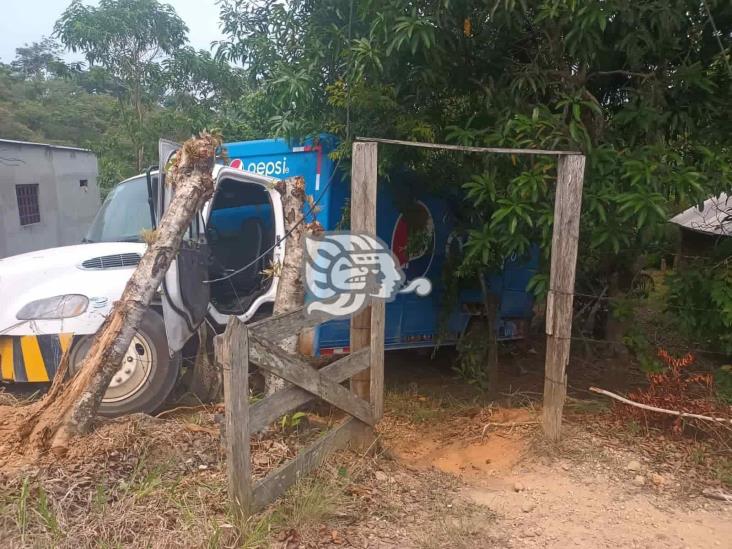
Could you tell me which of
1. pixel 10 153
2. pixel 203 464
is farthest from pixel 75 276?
pixel 10 153

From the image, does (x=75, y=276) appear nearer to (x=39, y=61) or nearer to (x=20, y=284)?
(x=20, y=284)

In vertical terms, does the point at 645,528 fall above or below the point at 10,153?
below

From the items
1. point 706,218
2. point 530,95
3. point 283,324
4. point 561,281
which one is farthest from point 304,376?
point 706,218

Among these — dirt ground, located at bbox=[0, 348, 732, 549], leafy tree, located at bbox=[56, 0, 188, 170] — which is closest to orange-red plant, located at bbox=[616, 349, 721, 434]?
dirt ground, located at bbox=[0, 348, 732, 549]

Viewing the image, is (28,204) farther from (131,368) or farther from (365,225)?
(365,225)

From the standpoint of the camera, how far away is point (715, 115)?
443 cm

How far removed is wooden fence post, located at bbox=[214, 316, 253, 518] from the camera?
9.61ft

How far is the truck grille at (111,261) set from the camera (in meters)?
4.84

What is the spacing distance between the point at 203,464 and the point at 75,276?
6.95 ft

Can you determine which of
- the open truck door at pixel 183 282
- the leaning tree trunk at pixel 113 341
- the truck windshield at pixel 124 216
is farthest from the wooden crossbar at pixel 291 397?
the truck windshield at pixel 124 216

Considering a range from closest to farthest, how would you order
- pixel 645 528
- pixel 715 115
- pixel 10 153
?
pixel 645 528 → pixel 715 115 → pixel 10 153

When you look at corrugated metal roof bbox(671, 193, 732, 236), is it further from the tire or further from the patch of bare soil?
the tire

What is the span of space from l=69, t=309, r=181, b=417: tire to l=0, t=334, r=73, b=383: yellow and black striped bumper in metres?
0.14

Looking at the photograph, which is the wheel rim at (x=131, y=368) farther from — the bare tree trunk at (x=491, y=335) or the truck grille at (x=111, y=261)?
the bare tree trunk at (x=491, y=335)
